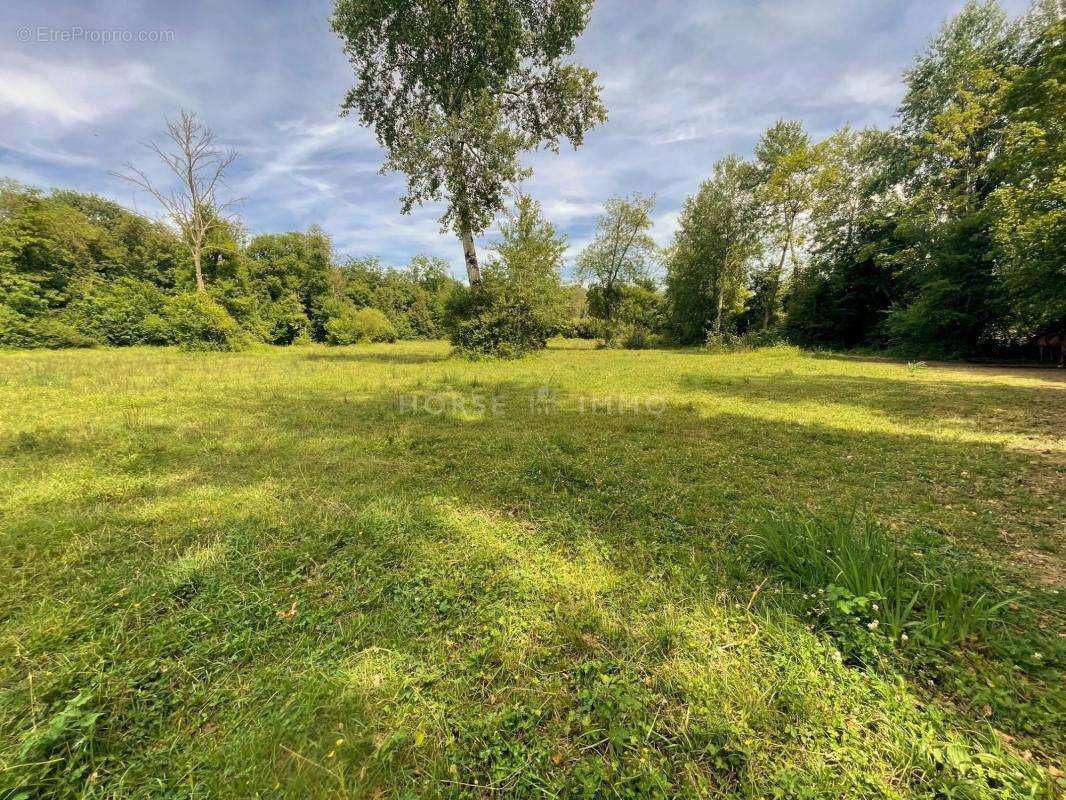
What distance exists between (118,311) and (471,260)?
25981 mm

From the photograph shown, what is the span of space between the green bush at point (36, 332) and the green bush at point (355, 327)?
14.2 meters

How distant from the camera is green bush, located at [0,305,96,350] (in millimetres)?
20031

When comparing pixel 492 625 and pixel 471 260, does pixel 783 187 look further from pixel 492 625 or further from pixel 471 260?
pixel 492 625

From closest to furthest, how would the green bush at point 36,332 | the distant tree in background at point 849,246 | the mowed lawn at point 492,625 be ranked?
the mowed lawn at point 492,625, the green bush at point 36,332, the distant tree in background at point 849,246

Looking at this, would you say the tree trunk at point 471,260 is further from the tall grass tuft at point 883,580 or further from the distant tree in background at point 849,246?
the distant tree in background at point 849,246

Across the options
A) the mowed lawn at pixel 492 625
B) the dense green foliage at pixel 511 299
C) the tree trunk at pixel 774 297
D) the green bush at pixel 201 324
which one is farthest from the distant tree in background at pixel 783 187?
the green bush at pixel 201 324

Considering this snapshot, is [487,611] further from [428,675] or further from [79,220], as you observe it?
[79,220]

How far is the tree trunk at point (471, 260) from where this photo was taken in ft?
54.9

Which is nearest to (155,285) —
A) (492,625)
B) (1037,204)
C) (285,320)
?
(285,320)

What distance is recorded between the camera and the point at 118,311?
24.5 m

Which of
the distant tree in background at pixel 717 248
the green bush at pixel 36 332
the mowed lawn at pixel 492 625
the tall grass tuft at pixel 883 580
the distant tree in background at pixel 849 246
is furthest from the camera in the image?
the distant tree in background at pixel 717 248

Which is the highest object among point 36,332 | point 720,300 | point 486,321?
point 720,300

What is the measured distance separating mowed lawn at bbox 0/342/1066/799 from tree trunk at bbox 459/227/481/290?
13.5m

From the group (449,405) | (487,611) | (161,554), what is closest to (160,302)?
(449,405)
